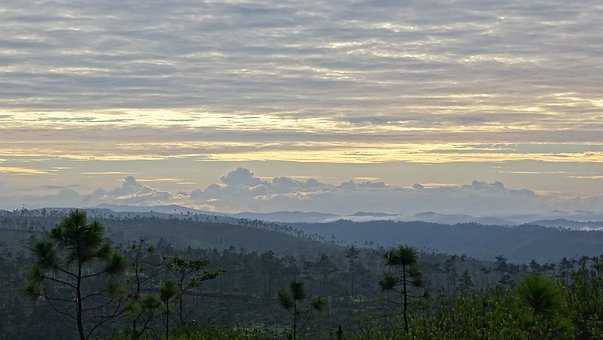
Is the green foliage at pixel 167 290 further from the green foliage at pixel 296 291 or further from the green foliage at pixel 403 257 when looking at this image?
the green foliage at pixel 403 257

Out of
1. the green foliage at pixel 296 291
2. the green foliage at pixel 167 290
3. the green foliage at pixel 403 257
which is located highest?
the green foliage at pixel 403 257

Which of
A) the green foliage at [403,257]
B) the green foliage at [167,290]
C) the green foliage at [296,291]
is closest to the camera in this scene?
the green foliage at [167,290]

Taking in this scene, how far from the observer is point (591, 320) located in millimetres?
68312

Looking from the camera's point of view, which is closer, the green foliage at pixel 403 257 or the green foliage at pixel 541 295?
the green foliage at pixel 541 295

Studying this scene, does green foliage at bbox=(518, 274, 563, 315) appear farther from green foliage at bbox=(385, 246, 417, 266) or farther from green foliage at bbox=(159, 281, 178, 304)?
green foliage at bbox=(159, 281, 178, 304)

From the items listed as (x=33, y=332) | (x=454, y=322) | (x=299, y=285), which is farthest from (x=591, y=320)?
(x=33, y=332)

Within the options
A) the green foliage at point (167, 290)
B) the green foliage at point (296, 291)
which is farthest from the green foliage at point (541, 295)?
the green foliage at point (167, 290)

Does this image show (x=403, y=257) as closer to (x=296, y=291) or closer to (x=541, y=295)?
(x=296, y=291)

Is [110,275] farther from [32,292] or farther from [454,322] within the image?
[454,322]

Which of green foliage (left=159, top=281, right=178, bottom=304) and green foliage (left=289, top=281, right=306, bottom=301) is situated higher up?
green foliage (left=159, top=281, right=178, bottom=304)

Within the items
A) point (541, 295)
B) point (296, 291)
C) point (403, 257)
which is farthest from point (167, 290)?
point (541, 295)

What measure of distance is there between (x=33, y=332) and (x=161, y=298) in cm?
14983

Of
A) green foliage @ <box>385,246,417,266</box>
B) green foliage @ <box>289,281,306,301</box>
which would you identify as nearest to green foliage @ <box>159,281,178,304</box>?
green foliage @ <box>289,281,306,301</box>

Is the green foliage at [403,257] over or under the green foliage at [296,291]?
over
